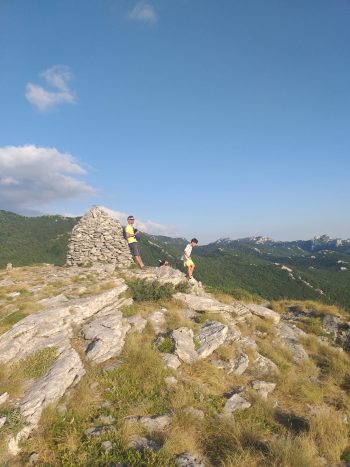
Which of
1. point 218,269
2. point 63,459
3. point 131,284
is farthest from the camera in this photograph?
point 218,269

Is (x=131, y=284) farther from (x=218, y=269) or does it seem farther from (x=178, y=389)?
(x=218, y=269)

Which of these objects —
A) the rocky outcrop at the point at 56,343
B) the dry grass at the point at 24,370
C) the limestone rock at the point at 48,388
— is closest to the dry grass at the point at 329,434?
the rocky outcrop at the point at 56,343

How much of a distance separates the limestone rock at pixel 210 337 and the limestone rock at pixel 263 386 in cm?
214

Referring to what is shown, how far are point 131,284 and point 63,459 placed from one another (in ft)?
36.2

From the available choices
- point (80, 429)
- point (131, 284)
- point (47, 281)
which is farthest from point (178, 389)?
point (47, 281)

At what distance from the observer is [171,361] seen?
1120 centimetres

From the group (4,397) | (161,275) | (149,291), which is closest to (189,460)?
(4,397)

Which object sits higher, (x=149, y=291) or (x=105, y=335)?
(x=149, y=291)

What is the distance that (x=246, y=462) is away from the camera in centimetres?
692

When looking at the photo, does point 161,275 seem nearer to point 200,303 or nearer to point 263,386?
point 200,303

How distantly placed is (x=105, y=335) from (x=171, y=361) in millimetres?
2782

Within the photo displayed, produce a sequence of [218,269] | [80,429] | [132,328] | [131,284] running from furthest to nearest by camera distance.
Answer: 1. [218,269]
2. [131,284]
3. [132,328]
4. [80,429]

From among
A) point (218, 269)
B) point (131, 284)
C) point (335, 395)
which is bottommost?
point (218, 269)

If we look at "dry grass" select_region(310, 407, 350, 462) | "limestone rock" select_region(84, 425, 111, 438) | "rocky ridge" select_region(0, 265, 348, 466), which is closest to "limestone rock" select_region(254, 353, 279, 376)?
"rocky ridge" select_region(0, 265, 348, 466)
